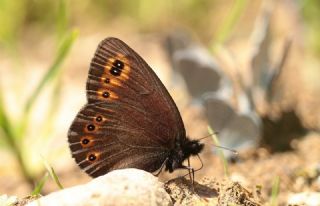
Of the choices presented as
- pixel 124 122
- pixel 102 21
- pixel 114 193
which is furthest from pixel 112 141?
pixel 102 21

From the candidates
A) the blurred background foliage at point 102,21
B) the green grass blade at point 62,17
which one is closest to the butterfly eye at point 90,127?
the green grass blade at point 62,17

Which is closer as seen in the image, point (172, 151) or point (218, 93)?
point (172, 151)

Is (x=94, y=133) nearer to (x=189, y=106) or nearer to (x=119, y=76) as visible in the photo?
(x=119, y=76)

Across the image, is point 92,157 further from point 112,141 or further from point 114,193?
point 114,193

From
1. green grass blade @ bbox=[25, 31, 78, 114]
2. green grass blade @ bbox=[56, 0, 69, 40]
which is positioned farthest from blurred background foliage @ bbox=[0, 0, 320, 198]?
green grass blade @ bbox=[25, 31, 78, 114]

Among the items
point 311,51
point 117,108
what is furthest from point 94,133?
point 311,51

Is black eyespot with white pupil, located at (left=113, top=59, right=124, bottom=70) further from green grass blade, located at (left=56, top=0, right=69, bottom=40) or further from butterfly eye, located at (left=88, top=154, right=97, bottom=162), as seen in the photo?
green grass blade, located at (left=56, top=0, right=69, bottom=40)
